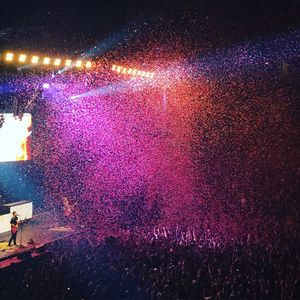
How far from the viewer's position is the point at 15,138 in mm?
12406

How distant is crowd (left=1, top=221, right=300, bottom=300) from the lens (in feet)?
18.1

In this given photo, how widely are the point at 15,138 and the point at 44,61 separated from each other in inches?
147

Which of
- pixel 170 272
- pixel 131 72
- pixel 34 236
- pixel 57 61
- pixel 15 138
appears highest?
pixel 131 72

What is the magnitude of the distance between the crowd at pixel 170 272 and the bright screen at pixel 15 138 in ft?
18.4

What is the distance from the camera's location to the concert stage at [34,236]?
30.0 feet

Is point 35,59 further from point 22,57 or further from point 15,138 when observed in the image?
point 15,138

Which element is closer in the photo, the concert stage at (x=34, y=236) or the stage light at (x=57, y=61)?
the concert stage at (x=34, y=236)

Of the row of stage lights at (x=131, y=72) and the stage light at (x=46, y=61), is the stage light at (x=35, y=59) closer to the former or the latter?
the stage light at (x=46, y=61)

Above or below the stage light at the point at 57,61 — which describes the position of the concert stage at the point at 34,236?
below

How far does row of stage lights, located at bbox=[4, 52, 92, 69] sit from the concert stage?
4707 mm

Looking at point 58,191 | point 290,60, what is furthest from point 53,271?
point 290,60

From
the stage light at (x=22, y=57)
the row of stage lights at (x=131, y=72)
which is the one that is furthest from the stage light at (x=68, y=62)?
the row of stage lights at (x=131, y=72)

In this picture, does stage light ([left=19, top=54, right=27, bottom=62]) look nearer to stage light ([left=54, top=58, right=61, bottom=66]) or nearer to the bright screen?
stage light ([left=54, top=58, right=61, bottom=66])

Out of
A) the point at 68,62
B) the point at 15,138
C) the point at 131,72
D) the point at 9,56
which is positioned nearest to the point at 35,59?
the point at 9,56
